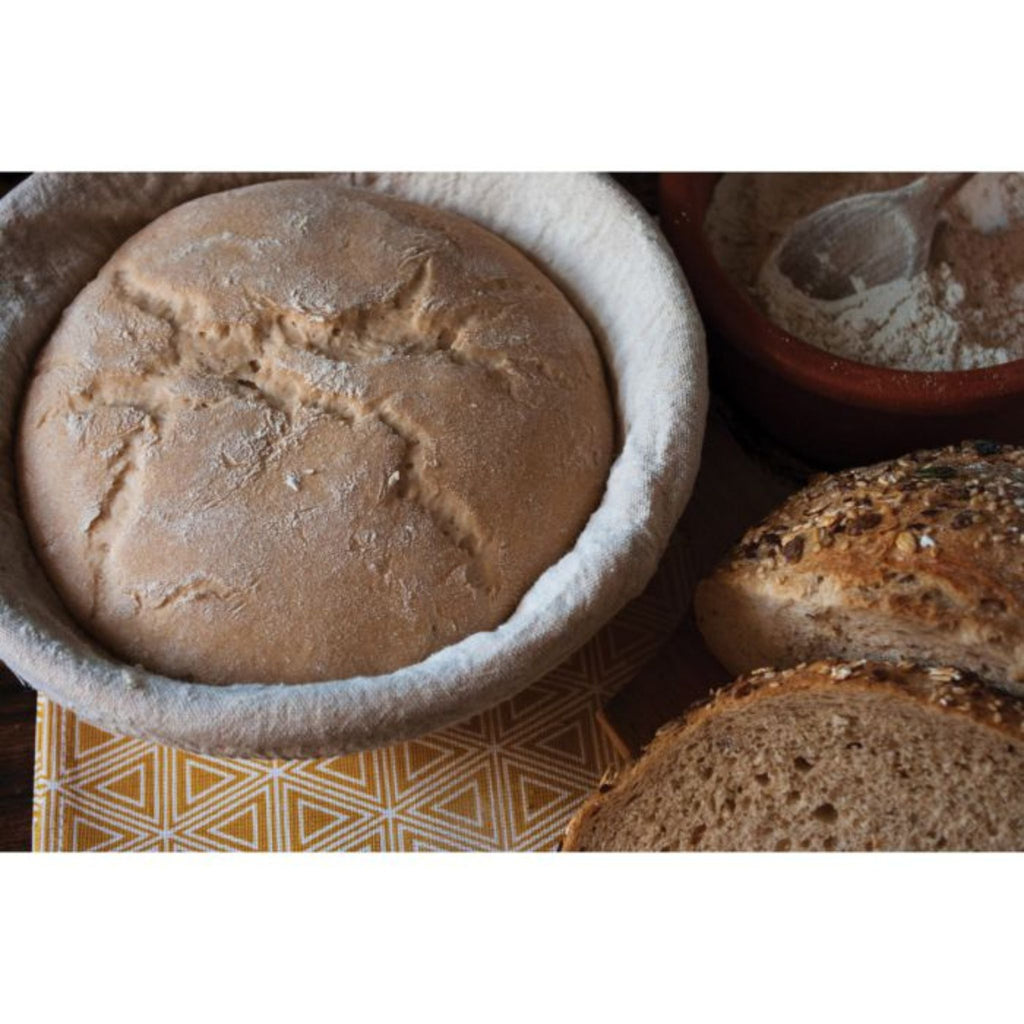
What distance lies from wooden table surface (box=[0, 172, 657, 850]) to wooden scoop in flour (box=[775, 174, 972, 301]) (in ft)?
4.12

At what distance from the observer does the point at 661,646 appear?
166 cm

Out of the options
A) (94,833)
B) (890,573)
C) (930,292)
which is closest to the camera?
(890,573)

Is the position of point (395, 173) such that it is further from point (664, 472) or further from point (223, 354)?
point (664, 472)

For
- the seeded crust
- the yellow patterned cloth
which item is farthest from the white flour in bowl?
the yellow patterned cloth

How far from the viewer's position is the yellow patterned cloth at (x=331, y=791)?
4.94 feet

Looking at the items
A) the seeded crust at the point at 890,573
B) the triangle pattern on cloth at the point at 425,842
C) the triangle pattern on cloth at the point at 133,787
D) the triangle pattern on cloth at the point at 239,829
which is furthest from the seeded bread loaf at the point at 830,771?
the triangle pattern on cloth at the point at 133,787

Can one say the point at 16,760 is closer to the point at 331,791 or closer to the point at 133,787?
the point at 133,787

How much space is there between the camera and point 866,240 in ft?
5.69

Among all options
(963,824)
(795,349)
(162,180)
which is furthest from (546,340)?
(963,824)

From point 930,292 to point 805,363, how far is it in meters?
0.25

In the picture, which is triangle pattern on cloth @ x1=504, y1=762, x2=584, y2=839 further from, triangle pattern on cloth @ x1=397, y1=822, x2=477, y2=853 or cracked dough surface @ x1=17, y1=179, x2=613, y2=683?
cracked dough surface @ x1=17, y1=179, x2=613, y2=683

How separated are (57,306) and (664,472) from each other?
2.78ft

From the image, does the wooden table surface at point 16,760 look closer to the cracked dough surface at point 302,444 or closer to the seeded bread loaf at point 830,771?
the cracked dough surface at point 302,444

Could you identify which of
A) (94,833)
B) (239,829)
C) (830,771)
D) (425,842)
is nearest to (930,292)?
(830,771)
